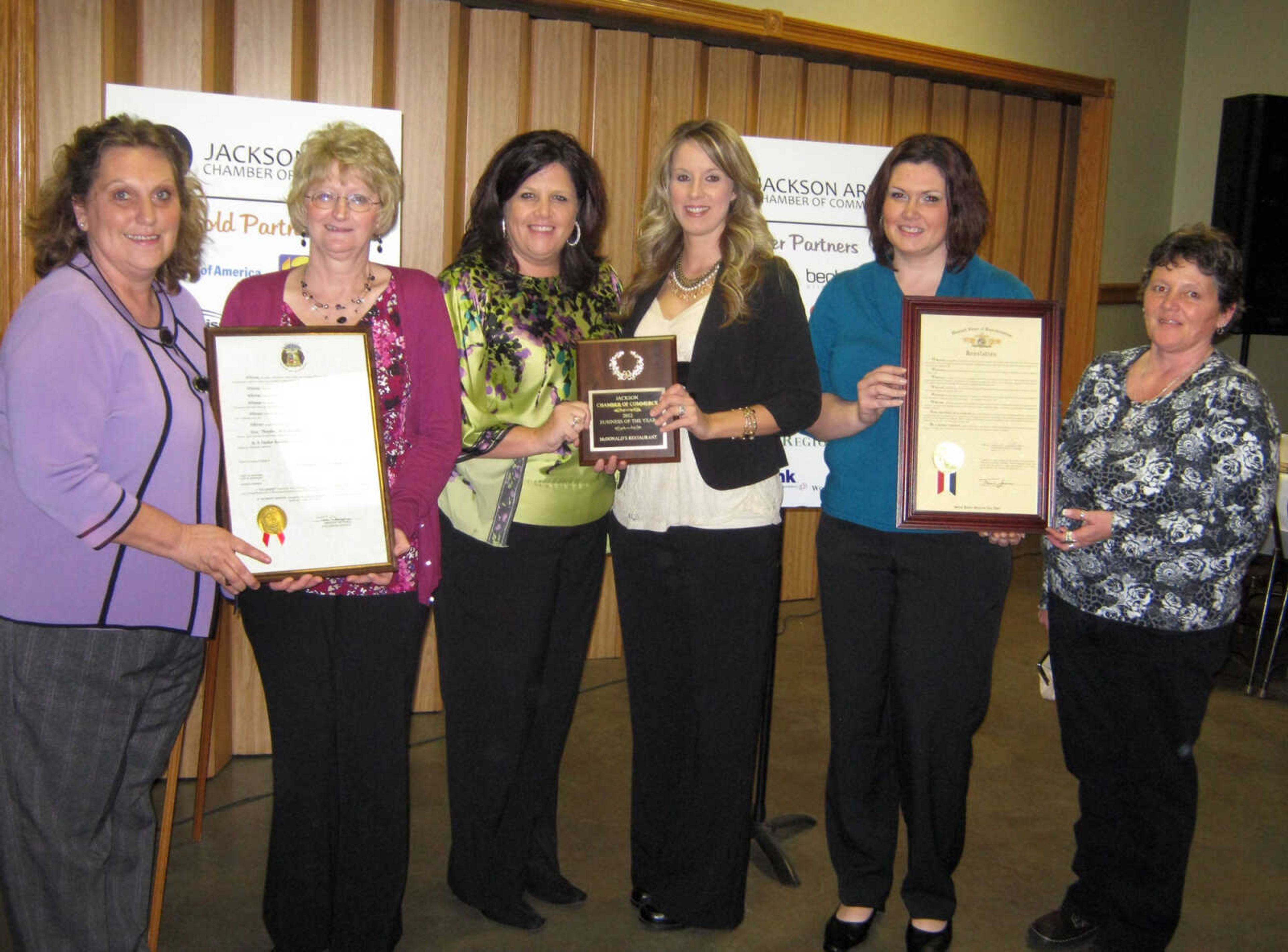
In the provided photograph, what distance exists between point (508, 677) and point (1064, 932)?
1.57m

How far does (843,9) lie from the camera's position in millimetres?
5598

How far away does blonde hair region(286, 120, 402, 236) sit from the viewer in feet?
6.87

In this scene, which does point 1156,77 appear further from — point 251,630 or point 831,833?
point 251,630

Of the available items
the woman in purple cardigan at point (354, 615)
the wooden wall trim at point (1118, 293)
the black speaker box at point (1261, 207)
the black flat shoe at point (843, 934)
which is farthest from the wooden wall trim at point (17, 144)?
the black speaker box at point (1261, 207)

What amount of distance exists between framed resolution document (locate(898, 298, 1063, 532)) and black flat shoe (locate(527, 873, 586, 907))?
1.35 meters

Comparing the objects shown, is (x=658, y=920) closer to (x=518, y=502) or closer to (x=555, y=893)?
(x=555, y=893)

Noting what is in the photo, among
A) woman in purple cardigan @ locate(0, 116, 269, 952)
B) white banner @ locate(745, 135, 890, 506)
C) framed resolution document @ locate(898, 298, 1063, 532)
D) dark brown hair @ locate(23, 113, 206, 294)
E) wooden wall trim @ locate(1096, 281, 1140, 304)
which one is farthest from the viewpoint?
wooden wall trim @ locate(1096, 281, 1140, 304)

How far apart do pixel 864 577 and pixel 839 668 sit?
0.24m

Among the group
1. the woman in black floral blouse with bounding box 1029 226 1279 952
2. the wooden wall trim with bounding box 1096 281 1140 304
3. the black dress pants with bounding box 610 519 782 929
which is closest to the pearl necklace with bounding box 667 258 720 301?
the black dress pants with bounding box 610 519 782 929

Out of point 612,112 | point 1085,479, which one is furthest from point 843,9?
point 1085,479

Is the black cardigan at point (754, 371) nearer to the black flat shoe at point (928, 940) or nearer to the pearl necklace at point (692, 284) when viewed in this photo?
the pearl necklace at point (692, 284)

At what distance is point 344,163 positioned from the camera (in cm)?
209

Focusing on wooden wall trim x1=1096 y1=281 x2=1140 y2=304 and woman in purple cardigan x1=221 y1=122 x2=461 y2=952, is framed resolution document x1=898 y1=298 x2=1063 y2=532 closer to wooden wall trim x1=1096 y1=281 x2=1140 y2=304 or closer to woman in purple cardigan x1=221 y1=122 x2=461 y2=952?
woman in purple cardigan x1=221 y1=122 x2=461 y2=952

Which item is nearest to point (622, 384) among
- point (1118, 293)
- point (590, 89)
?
point (590, 89)
